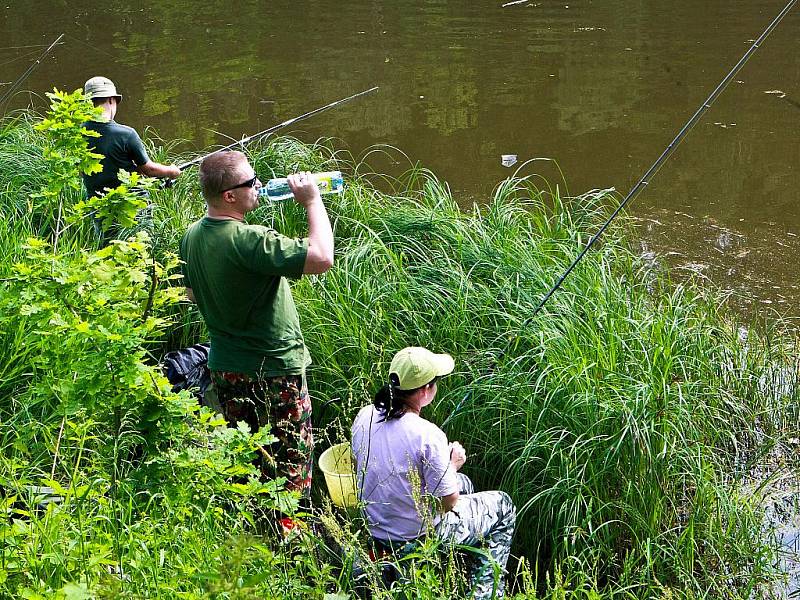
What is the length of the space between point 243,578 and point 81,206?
1.36 metres

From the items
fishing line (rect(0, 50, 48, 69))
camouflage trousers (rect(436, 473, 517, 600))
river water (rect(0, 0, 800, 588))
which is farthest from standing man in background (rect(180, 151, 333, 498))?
fishing line (rect(0, 50, 48, 69))

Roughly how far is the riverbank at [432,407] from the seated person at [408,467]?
0.12m

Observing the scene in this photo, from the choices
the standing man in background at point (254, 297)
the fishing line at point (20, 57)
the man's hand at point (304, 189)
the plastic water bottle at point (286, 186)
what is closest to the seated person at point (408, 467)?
the standing man in background at point (254, 297)

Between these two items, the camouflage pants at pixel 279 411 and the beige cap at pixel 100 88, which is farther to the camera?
the beige cap at pixel 100 88

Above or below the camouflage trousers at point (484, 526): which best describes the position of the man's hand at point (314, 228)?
above

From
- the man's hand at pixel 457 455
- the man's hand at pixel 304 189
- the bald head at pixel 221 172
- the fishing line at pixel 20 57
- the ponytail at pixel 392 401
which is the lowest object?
the man's hand at pixel 457 455

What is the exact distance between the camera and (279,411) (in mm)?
3062

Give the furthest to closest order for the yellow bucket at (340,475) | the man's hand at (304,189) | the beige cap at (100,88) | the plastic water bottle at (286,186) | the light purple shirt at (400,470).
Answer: the beige cap at (100,88) → the plastic water bottle at (286,186) → the man's hand at (304,189) → the yellow bucket at (340,475) → the light purple shirt at (400,470)

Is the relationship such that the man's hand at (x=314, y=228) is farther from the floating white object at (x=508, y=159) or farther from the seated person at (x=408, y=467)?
the floating white object at (x=508, y=159)

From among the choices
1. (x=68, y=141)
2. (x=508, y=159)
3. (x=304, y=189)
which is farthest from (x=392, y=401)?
(x=508, y=159)

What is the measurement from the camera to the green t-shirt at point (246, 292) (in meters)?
2.84

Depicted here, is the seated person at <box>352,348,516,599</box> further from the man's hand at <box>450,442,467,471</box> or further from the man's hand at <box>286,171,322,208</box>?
the man's hand at <box>286,171,322,208</box>

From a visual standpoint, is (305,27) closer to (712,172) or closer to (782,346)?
(712,172)

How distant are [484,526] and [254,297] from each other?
0.96 metres
